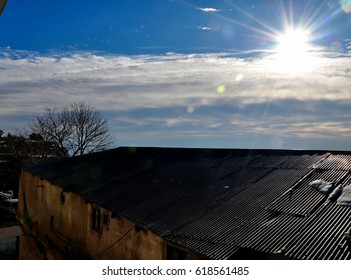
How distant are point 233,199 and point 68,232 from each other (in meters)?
9.88

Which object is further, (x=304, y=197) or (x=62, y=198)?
(x=62, y=198)

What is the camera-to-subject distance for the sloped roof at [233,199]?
22.4 ft

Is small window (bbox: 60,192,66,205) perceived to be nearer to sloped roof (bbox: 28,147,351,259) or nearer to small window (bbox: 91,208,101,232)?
sloped roof (bbox: 28,147,351,259)

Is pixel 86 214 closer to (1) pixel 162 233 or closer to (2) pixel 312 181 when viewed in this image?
(1) pixel 162 233

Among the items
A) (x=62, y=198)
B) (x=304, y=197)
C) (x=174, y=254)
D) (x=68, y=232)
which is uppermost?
(x=304, y=197)

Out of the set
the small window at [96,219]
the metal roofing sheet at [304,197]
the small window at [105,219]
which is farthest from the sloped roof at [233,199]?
the small window at [96,219]

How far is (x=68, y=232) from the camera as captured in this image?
16672 millimetres

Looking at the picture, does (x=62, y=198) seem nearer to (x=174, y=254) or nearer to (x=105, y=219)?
(x=105, y=219)

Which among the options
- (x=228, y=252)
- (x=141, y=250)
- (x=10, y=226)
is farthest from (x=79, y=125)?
(x=228, y=252)

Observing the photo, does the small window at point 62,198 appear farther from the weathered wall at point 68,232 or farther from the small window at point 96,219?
the small window at point 96,219

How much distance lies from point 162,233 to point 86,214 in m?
7.27

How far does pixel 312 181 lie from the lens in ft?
31.9

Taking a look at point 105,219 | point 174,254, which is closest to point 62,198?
point 105,219

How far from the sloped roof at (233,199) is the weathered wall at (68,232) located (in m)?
0.71
